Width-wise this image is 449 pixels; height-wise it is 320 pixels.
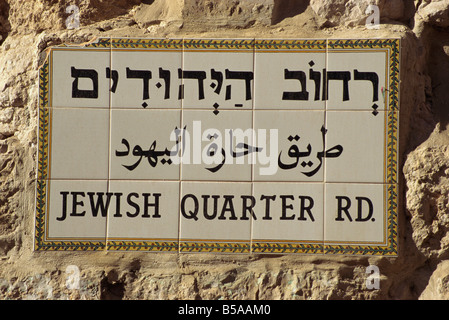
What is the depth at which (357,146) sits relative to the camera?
3.57m

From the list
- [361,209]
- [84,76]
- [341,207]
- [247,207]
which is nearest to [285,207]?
[247,207]

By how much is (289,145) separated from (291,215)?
1.33 ft

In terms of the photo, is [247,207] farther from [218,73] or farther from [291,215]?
[218,73]

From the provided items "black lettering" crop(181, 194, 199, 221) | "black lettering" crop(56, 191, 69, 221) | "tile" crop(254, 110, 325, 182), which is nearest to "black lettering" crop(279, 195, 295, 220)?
"tile" crop(254, 110, 325, 182)

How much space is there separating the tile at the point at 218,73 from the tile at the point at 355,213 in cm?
75

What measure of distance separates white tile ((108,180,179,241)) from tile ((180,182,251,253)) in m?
0.07

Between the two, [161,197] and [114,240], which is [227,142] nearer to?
[161,197]

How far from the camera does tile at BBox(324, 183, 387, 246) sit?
140 inches

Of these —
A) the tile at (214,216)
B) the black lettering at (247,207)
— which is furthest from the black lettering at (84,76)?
the black lettering at (247,207)

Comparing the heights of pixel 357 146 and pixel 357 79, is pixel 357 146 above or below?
below

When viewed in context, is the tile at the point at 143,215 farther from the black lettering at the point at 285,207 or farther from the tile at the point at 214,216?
the black lettering at the point at 285,207

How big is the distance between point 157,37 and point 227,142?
30.1 inches

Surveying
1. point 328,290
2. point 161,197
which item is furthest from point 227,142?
point 328,290

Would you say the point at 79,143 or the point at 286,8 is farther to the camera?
the point at 286,8
